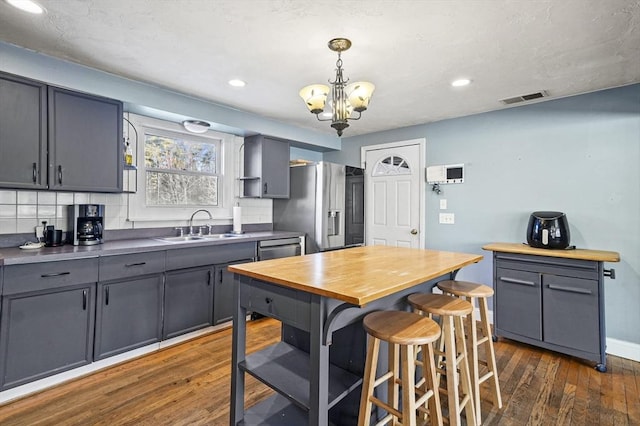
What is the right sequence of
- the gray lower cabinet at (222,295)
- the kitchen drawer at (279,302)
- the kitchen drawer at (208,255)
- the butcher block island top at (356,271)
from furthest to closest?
the gray lower cabinet at (222,295) → the kitchen drawer at (208,255) → the kitchen drawer at (279,302) → the butcher block island top at (356,271)

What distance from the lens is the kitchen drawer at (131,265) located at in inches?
91.3

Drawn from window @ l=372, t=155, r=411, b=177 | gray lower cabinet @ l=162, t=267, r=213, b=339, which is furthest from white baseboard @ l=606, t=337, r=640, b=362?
gray lower cabinet @ l=162, t=267, r=213, b=339

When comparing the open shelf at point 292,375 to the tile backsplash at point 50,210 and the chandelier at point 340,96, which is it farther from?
the tile backsplash at point 50,210

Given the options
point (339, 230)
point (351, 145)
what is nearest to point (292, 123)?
point (351, 145)

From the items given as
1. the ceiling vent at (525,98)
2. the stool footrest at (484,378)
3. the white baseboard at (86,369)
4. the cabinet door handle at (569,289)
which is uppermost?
the ceiling vent at (525,98)

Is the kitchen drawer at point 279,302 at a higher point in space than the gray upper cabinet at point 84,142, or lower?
lower

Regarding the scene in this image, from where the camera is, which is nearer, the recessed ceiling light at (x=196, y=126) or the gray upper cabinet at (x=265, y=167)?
the recessed ceiling light at (x=196, y=126)

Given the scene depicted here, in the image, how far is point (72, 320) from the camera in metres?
2.18

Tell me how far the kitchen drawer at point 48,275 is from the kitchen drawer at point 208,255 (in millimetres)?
576

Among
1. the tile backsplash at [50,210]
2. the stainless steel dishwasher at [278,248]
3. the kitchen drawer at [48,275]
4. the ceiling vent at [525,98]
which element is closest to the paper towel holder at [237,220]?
the stainless steel dishwasher at [278,248]

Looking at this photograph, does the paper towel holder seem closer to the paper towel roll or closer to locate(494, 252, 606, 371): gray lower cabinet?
the paper towel roll

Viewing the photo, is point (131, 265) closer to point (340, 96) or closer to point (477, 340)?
point (340, 96)

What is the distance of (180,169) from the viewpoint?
3.38 m

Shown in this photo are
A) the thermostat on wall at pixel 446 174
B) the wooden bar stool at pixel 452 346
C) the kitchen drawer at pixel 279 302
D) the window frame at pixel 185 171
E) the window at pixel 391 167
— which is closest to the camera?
the kitchen drawer at pixel 279 302
